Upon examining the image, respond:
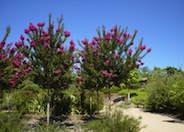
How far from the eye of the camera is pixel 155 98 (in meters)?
19.3

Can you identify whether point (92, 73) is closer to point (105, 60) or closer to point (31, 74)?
point (105, 60)

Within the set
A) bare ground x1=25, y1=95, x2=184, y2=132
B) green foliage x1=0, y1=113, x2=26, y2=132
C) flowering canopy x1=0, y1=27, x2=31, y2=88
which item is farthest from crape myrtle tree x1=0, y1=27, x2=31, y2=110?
green foliage x1=0, y1=113, x2=26, y2=132

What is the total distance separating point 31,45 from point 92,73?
2989 mm

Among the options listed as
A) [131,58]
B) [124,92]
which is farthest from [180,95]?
[124,92]

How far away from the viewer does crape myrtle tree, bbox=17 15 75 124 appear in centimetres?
1031

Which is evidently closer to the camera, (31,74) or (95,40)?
(31,74)

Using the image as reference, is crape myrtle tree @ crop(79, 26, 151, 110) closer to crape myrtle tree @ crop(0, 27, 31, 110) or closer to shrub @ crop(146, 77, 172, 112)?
crape myrtle tree @ crop(0, 27, 31, 110)

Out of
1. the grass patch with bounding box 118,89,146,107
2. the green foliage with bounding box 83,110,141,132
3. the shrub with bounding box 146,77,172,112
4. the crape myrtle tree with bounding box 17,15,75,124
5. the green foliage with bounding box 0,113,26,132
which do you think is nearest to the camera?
the green foliage with bounding box 0,113,26,132

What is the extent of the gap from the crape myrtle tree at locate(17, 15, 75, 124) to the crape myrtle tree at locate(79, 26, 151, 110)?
1.15m

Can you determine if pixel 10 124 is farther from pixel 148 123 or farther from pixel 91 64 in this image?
pixel 148 123

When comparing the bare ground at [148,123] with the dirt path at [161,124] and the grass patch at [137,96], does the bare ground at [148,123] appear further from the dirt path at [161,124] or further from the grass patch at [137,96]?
the grass patch at [137,96]

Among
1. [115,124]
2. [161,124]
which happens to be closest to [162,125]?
[161,124]

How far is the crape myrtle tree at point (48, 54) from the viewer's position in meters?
10.3

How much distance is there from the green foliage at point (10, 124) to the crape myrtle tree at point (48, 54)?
3.65m
